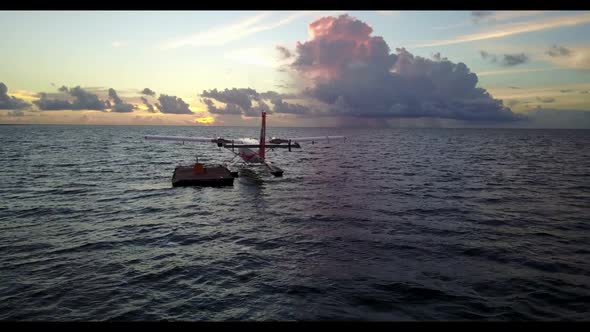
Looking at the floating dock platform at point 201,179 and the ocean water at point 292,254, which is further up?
the floating dock platform at point 201,179

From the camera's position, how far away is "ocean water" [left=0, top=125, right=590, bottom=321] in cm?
1174

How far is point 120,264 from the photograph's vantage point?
15.1 m

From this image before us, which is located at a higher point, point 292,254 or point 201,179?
point 201,179

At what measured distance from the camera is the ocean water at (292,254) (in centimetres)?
1174

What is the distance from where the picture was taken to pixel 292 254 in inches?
648

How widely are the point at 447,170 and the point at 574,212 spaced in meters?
23.8

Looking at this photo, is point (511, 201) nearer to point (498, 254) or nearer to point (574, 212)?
point (574, 212)

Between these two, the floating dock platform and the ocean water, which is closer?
the ocean water

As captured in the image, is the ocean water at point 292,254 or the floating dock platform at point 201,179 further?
the floating dock platform at point 201,179

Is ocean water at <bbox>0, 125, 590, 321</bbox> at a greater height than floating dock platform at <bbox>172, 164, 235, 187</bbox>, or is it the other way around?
floating dock platform at <bbox>172, 164, 235, 187</bbox>

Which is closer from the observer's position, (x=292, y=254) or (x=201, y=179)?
(x=292, y=254)
